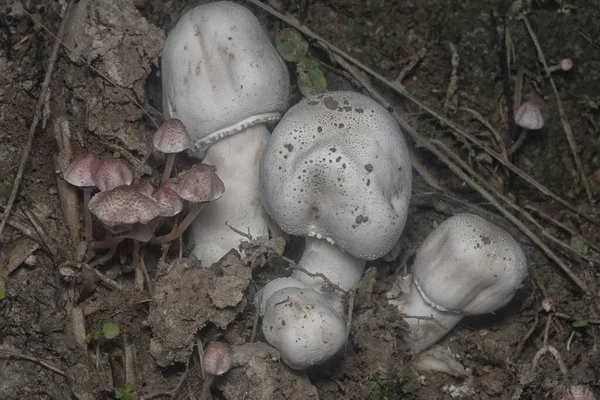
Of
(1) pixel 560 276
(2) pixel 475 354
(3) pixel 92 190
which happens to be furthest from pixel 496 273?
(3) pixel 92 190

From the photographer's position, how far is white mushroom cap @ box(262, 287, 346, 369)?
3201 millimetres

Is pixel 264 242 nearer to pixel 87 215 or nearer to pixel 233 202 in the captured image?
pixel 233 202

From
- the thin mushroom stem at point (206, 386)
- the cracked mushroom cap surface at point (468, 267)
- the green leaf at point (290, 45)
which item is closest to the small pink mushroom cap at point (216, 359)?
the thin mushroom stem at point (206, 386)

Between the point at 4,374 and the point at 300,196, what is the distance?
166cm

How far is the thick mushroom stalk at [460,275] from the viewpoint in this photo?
3.41m

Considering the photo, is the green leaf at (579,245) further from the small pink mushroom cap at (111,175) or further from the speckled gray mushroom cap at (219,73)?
the small pink mushroom cap at (111,175)

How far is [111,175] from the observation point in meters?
3.28

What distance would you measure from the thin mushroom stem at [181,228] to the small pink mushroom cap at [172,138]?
1.09 ft

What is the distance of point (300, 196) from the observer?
3256 millimetres

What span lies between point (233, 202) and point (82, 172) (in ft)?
2.72

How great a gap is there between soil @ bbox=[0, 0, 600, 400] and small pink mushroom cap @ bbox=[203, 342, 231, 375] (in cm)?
10

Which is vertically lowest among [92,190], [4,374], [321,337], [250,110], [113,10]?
[4,374]

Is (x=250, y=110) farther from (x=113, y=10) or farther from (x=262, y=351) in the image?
(x=262, y=351)

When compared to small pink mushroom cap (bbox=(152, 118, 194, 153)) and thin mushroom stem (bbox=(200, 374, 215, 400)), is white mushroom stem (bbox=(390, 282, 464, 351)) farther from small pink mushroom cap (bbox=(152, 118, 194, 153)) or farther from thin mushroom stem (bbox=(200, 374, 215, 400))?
small pink mushroom cap (bbox=(152, 118, 194, 153))
